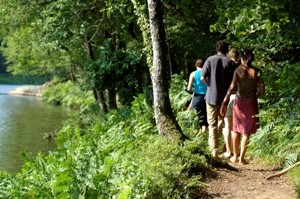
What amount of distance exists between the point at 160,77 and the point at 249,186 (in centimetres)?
220

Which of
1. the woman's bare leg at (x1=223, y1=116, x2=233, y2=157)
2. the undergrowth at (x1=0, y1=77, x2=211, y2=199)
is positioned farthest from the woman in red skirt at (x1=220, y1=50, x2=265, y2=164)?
the undergrowth at (x1=0, y1=77, x2=211, y2=199)

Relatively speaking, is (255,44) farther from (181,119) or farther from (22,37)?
(22,37)

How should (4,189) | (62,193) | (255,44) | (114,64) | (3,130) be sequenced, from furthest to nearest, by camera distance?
(3,130), (114,64), (255,44), (4,189), (62,193)

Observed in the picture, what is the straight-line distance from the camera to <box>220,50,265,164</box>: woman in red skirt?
25.7ft

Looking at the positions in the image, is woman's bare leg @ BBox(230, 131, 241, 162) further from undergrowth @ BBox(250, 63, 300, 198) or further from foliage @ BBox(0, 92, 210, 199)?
foliage @ BBox(0, 92, 210, 199)

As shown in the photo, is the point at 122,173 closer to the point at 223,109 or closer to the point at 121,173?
the point at 121,173

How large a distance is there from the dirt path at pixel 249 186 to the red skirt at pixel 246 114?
77 centimetres

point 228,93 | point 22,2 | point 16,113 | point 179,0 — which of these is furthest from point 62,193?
point 16,113

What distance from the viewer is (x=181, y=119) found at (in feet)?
34.0

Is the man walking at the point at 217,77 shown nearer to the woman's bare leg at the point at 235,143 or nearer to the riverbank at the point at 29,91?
the woman's bare leg at the point at 235,143

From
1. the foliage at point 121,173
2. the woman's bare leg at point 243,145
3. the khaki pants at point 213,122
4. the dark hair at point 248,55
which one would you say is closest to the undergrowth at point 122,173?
the foliage at point 121,173

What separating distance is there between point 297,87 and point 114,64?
10221 mm

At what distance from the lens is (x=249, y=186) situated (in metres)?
6.69

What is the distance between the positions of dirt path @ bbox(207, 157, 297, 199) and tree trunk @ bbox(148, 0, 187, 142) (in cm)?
100
